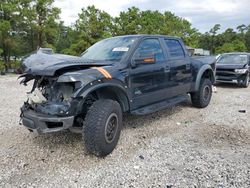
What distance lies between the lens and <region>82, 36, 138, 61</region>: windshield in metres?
4.42

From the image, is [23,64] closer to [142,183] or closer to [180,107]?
[142,183]

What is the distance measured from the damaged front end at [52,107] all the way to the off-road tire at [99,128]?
0.68 ft

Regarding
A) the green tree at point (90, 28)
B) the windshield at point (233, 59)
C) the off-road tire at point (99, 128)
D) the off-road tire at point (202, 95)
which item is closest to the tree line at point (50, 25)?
the green tree at point (90, 28)

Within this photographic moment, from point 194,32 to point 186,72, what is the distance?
30065 millimetres

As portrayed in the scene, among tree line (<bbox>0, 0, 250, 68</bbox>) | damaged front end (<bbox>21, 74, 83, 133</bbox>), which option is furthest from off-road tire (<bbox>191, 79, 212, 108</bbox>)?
tree line (<bbox>0, 0, 250, 68</bbox>)

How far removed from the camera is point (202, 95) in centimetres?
646

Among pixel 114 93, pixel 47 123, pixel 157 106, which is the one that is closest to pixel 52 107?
pixel 47 123

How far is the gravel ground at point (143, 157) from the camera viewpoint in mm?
3078

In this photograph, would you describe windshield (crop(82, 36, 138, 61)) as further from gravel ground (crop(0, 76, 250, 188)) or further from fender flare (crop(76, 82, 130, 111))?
gravel ground (crop(0, 76, 250, 188))

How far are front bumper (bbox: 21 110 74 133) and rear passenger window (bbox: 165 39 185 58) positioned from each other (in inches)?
113

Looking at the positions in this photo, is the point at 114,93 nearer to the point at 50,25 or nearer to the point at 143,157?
the point at 143,157

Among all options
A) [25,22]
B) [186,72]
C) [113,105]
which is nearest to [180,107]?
[186,72]

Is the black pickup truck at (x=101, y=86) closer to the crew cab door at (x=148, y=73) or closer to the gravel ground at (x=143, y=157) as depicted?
the crew cab door at (x=148, y=73)

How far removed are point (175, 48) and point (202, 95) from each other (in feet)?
5.24
